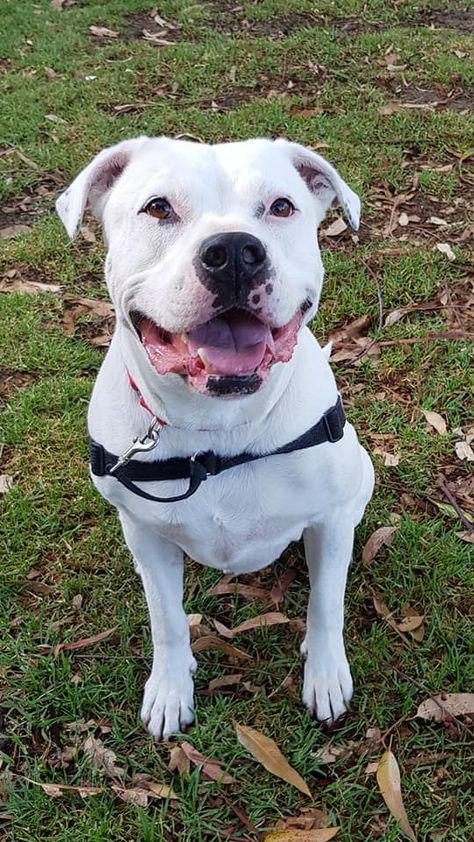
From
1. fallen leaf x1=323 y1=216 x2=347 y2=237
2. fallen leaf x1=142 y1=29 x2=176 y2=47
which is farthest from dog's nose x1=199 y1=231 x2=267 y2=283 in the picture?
fallen leaf x1=142 y1=29 x2=176 y2=47

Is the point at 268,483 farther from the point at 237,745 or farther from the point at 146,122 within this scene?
the point at 146,122

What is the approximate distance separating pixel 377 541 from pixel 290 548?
1.13ft

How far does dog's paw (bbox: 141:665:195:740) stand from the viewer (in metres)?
2.68

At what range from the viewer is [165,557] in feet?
8.47

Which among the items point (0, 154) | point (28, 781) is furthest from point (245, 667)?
point (0, 154)

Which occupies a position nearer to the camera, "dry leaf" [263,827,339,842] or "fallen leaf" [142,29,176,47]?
"dry leaf" [263,827,339,842]

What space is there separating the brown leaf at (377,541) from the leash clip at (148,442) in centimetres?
126

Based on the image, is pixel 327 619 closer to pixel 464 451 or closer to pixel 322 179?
pixel 464 451

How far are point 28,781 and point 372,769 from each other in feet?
3.63

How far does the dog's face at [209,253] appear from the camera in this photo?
1.78m

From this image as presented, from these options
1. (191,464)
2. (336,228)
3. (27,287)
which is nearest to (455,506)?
(191,464)

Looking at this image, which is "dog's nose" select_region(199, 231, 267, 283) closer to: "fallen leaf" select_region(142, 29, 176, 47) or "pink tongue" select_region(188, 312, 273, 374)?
"pink tongue" select_region(188, 312, 273, 374)

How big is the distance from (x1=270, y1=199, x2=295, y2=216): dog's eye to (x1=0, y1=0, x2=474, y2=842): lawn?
61.3 inches

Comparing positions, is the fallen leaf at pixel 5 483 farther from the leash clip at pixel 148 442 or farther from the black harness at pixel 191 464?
the leash clip at pixel 148 442
